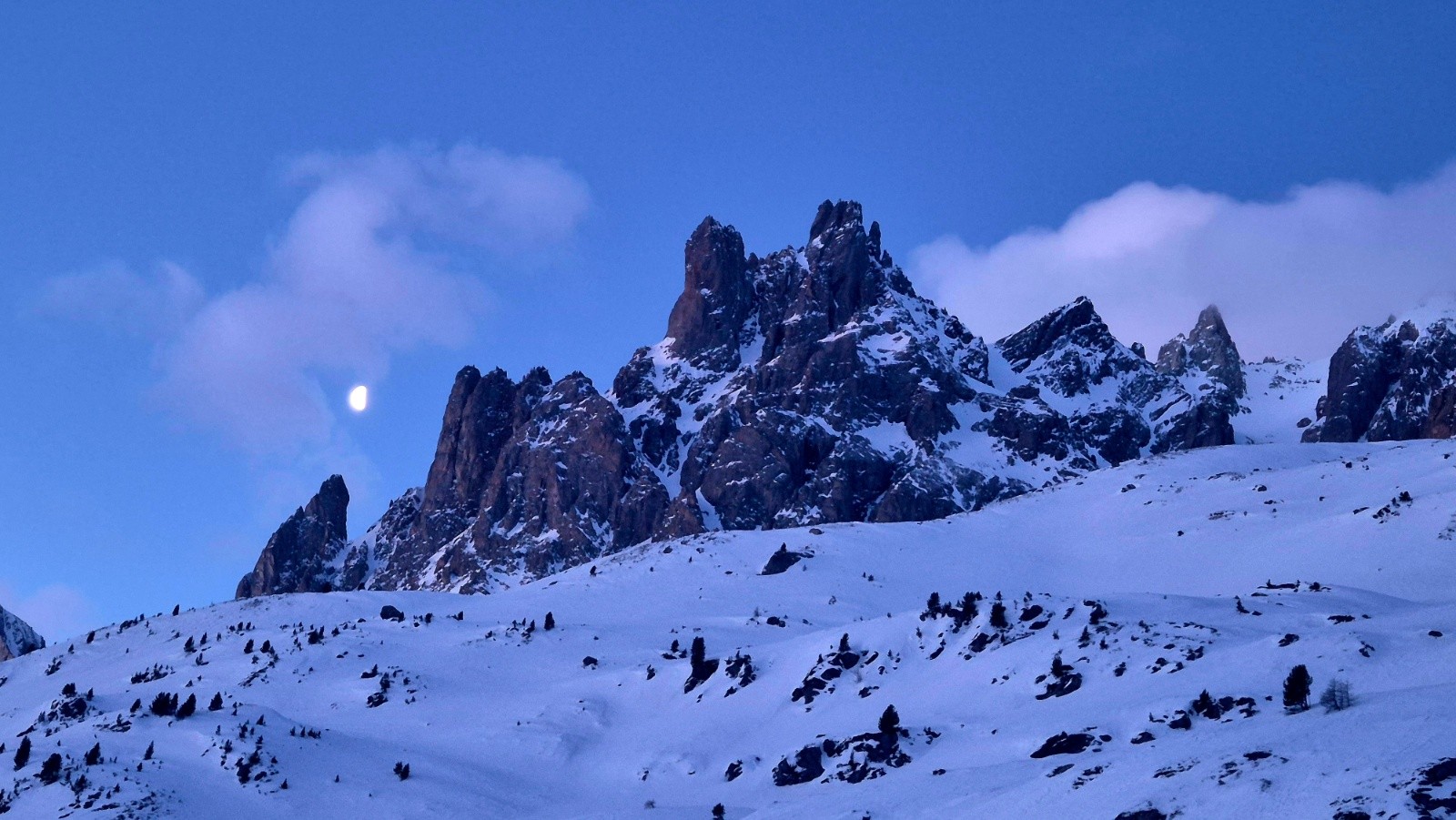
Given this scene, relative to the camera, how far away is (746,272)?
590ft

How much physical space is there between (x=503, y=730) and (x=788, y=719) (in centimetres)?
1095

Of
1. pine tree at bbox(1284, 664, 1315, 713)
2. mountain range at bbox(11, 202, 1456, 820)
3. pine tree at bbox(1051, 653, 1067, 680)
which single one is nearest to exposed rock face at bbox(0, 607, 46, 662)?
mountain range at bbox(11, 202, 1456, 820)

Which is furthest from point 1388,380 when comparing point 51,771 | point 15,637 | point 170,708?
point 15,637

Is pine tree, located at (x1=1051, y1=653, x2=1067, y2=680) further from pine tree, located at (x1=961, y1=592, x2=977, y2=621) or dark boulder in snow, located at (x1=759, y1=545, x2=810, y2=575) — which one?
dark boulder in snow, located at (x1=759, y1=545, x2=810, y2=575)

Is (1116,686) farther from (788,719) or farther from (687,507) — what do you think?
(687,507)

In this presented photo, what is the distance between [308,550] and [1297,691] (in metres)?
163

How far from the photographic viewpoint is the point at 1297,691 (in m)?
25.9

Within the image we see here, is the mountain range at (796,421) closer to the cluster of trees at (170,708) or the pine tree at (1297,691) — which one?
the cluster of trees at (170,708)

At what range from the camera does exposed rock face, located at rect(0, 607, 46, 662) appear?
113000mm

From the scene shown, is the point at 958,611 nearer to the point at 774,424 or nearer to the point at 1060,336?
the point at 774,424

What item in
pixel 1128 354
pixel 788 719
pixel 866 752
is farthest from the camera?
pixel 1128 354

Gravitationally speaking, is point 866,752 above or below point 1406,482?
below

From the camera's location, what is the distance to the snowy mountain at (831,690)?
79.2 ft

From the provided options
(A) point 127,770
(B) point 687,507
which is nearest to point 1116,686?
(A) point 127,770
